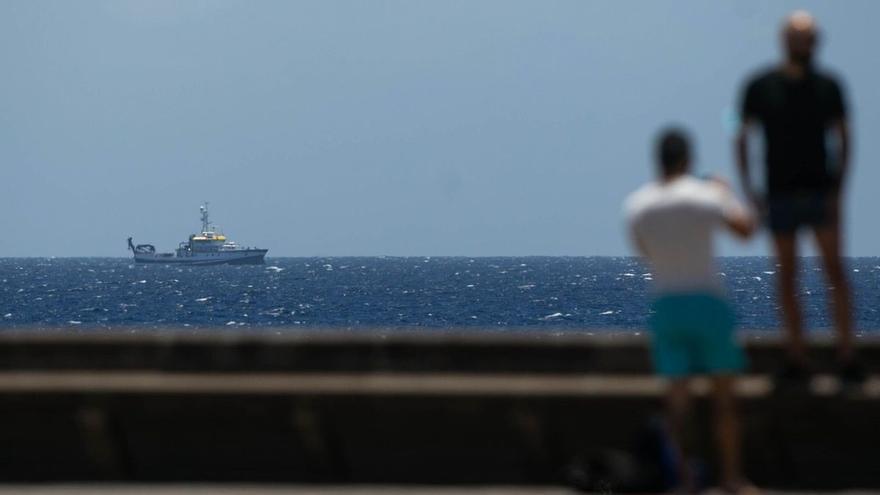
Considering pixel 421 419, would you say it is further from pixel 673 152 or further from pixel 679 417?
pixel 673 152

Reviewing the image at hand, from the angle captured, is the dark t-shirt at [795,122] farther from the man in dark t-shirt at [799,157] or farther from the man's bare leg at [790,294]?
the man's bare leg at [790,294]

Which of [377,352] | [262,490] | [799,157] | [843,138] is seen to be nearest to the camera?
[843,138]

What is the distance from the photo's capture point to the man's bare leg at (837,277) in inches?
325

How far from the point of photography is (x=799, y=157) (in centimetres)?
816

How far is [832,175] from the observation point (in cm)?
817

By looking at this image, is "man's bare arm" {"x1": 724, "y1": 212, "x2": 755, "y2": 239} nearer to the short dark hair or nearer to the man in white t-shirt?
the man in white t-shirt

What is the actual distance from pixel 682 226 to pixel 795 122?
3.84 feet

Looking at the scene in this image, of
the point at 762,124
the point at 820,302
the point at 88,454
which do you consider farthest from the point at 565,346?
the point at 820,302

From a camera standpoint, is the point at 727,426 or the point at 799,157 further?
the point at 799,157

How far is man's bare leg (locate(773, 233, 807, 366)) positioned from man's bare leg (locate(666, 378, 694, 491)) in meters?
1.12

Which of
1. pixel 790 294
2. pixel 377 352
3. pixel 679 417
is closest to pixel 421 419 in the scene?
pixel 377 352

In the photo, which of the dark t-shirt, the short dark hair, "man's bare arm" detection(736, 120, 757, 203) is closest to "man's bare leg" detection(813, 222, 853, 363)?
the dark t-shirt

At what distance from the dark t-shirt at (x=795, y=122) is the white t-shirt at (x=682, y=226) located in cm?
81

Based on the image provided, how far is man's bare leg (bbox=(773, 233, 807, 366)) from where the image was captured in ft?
27.2
